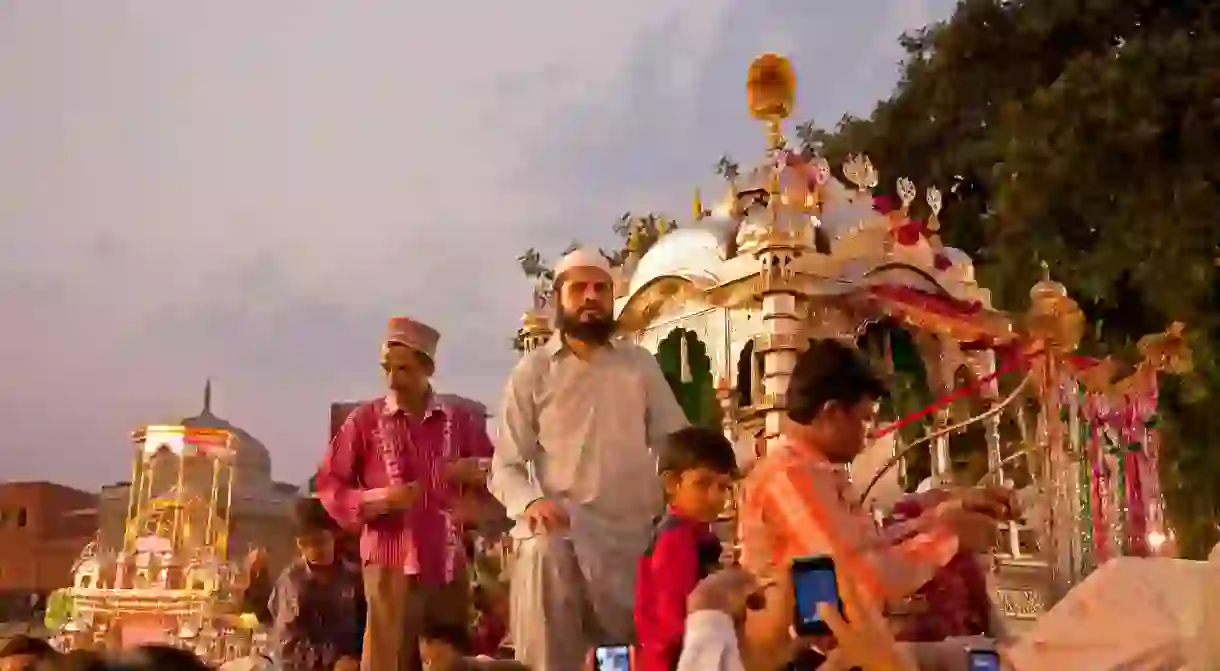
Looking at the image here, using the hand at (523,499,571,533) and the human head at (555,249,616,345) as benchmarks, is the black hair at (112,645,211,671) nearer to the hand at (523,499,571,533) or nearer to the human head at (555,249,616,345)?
the hand at (523,499,571,533)

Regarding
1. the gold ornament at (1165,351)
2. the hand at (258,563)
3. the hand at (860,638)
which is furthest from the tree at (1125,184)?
the hand at (860,638)

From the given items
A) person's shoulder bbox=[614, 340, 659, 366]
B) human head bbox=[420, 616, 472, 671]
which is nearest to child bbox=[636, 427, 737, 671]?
person's shoulder bbox=[614, 340, 659, 366]

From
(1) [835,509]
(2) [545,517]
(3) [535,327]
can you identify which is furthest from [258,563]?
(1) [835,509]

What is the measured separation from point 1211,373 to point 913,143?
5952 mm

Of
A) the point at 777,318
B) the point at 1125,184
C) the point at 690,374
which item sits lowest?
the point at 777,318

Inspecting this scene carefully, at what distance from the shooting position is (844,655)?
2643mm

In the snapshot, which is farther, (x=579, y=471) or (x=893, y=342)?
(x=893, y=342)

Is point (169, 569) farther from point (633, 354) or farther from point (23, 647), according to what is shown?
point (633, 354)

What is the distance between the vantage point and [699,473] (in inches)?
132

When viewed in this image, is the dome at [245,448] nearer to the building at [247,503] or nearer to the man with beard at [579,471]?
the building at [247,503]

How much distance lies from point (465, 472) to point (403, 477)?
0.24 m

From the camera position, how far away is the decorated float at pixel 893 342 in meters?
6.66

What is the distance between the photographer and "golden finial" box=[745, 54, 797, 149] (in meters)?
6.69

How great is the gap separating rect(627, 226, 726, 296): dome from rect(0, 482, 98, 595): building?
18.3 meters
